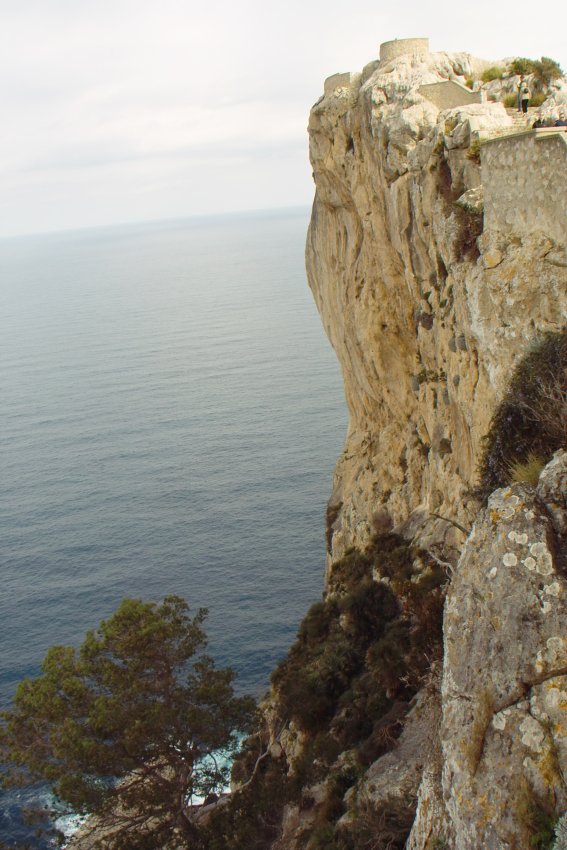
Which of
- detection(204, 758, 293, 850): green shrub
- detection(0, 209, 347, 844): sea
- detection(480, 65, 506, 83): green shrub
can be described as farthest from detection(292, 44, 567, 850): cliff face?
detection(0, 209, 347, 844): sea

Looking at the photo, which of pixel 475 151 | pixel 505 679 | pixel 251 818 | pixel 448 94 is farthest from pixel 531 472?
pixel 448 94

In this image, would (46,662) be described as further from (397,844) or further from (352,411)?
(352,411)

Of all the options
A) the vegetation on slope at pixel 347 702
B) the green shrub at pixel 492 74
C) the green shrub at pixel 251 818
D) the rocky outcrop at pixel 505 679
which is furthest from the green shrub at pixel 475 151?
the green shrub at pixel 251 818

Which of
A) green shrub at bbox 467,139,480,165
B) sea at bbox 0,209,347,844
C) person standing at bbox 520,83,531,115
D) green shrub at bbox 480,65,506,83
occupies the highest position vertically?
green shrub at bbox 480,65,506,83

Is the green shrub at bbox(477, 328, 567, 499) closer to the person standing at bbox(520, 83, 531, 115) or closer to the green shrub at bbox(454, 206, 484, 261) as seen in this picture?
the green shrub at bbox(454, 206, 484, 261)

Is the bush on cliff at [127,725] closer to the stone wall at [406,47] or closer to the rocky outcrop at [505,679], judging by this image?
the rocky outcrop at [505,679]

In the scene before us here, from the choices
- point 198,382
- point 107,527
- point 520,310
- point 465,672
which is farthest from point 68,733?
point 198,382

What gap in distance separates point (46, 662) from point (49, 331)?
112m

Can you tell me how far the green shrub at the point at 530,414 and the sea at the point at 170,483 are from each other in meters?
25.1

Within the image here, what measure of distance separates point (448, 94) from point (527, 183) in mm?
8805

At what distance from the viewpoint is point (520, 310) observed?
49.5 feet

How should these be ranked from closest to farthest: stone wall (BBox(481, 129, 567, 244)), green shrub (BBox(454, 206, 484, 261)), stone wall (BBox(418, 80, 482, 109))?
stone wall (BBox(481, 129, 567, 244))
green shrub (BBox(454, 206, 484, 261))
stone wall (BBox(418, 80, 482, 109))

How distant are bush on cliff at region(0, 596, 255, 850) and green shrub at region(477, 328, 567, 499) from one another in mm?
10881

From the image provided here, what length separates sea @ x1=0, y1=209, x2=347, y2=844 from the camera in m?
41.5
